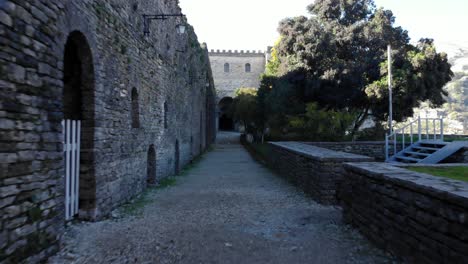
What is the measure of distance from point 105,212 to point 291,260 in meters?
3.59

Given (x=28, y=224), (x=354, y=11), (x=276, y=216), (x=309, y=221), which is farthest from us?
(x=354, y=11)

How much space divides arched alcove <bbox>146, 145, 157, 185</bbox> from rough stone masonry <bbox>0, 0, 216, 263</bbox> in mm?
29

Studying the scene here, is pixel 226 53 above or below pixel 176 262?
above

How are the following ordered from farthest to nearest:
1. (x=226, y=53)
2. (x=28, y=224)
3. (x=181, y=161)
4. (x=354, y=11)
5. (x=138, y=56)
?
(x=226, y=53)
(x=354, y=11)
(x=181, y=161)
(x=138, y=56)
(x=28, y=224)

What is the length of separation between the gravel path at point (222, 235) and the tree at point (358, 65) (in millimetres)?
10902

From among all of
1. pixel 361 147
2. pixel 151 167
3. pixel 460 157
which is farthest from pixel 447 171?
pixel 361 147

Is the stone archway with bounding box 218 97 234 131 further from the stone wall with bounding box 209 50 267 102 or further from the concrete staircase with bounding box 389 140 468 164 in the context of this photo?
the concrete staircase with bounding box 389 140 468 164

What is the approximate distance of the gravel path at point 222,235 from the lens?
13.0 ft

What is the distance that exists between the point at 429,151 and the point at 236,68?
144ft

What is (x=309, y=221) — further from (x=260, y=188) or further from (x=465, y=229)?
(x=260, y=188)

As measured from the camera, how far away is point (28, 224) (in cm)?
354

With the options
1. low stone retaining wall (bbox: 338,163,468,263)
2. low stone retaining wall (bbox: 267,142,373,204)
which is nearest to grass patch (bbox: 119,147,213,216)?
low stone retaining wall (bbox: 267,142,373,204)

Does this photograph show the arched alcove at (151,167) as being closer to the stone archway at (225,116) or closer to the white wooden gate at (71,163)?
the white wooden gate at (71,163)

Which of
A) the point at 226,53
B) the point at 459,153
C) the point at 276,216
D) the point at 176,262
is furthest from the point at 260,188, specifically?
the point at 226,53
